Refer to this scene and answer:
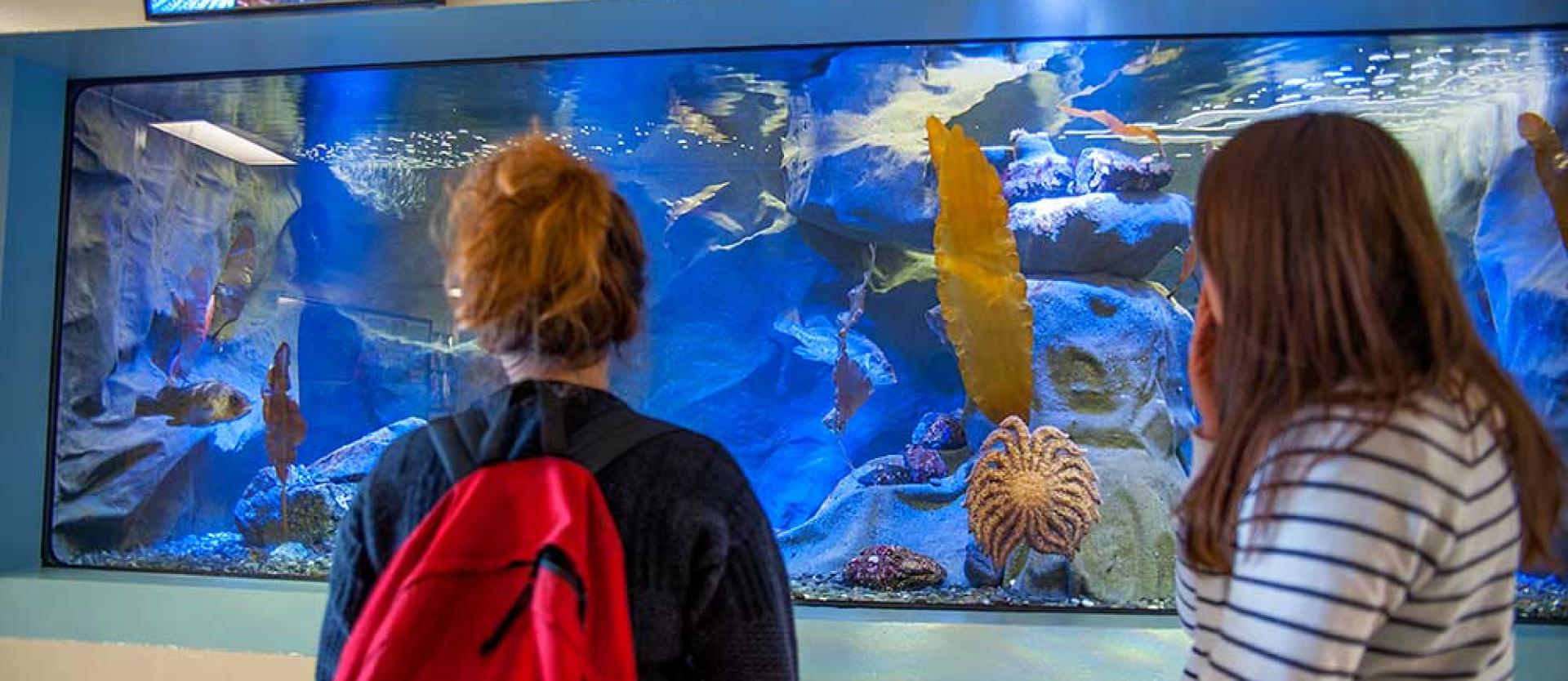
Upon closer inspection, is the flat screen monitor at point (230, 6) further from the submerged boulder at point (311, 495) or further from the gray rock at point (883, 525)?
the gray rock at point (883, 525)

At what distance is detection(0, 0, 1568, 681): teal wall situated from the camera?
8.57 feet

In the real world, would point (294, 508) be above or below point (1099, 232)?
below

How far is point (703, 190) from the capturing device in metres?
3.73

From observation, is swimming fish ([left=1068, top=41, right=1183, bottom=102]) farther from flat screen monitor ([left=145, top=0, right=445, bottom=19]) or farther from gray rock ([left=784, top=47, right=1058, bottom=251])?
flat screen monitor ([left=145, top=0, right=445, bottom=19])

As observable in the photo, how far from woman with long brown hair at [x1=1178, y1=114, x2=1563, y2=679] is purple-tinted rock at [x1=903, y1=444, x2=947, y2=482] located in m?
2.58

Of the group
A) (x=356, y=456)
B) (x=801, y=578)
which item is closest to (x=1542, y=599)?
(x=801, y=578)

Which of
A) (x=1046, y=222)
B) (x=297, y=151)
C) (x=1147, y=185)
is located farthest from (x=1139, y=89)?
(x=297, y=151)

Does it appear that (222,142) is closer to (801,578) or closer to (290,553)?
(290,553)

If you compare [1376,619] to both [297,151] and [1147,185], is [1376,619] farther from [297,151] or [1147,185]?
[297,151]

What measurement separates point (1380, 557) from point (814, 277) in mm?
3001

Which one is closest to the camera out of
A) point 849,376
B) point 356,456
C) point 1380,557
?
point 1380,557

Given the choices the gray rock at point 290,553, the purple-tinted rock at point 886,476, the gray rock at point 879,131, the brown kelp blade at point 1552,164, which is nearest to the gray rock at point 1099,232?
the gray rock at point 879,131

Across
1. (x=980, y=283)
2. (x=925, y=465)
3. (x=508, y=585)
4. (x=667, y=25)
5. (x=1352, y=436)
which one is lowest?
(x=925, y=465)

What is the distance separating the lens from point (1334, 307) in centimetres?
83
